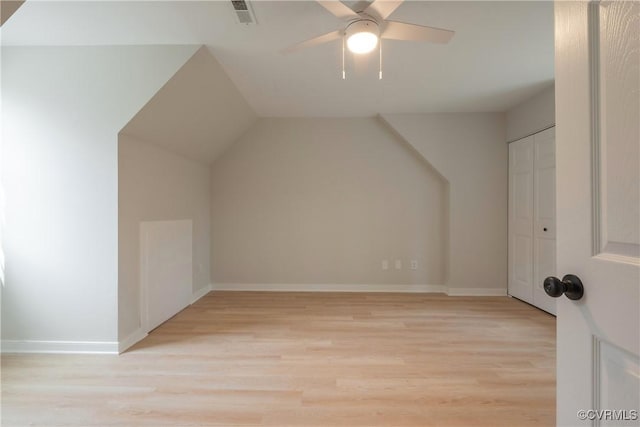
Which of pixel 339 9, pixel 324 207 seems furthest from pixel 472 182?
pixel 339 9

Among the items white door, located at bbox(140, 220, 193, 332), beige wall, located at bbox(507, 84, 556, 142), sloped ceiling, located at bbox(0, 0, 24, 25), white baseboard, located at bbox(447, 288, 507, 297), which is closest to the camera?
sloped ceiling, located at bbox(0, 0, 24, 25)

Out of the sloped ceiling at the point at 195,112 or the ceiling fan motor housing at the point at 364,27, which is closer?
the ceiling fan motor housing at the point at 364,27

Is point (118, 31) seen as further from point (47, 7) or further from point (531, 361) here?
point (531, 361)

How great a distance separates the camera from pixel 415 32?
166 cm

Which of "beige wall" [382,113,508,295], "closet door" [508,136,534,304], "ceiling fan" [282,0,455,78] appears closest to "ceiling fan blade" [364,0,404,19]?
"ceiling fan" [282,0,455,78]

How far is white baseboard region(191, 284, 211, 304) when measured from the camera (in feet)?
11.8

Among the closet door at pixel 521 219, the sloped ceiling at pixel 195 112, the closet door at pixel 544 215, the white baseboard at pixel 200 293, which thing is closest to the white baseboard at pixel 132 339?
the white baseboard at pixel 200 293

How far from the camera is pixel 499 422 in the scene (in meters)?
1.56

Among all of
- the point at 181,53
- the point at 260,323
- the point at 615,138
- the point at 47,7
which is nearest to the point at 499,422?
the point at 615,138

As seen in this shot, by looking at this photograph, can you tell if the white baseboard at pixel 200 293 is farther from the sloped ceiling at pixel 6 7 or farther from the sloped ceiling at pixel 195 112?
the sloped ceiling at pixel 6 7

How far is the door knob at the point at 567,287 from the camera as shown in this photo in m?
0.67

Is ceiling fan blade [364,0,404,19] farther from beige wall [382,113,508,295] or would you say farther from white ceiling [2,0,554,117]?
beige wall [382,113,508,295]

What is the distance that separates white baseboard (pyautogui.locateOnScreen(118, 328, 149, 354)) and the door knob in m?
2.86

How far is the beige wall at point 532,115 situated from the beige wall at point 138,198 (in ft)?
13.6
